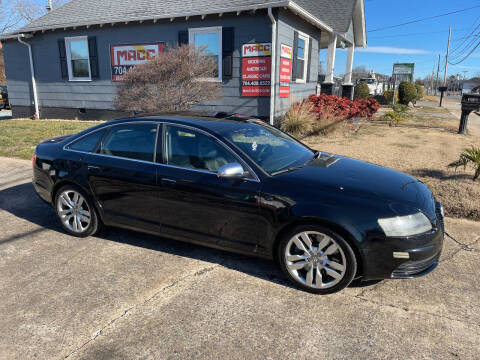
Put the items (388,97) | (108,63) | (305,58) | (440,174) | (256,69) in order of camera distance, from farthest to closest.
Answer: (388,97) < (305,58) < (108,63) < (256,69) < (440,174)

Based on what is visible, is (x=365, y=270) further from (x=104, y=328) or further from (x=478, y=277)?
(x=104, y=328)

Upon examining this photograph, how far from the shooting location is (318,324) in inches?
107

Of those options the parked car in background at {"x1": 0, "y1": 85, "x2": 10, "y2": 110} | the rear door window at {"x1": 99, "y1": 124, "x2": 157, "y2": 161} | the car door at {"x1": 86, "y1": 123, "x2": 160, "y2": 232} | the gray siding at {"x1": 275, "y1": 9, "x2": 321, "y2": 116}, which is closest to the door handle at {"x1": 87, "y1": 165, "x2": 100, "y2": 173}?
the car door at {"x1": 86, "y1": 123, "x2": 160, "y2": 232}

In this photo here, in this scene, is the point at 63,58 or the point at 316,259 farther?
the point at 63,58

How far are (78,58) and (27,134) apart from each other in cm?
430

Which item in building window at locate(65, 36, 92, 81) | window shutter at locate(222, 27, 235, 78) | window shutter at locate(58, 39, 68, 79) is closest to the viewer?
window shutter at locate(222, 27, 235, 78)

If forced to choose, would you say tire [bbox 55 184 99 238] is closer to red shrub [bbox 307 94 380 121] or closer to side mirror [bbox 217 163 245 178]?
side mirror [bbox 217 163 245 178]

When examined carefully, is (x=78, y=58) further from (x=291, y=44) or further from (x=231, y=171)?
(x=231, y=171)

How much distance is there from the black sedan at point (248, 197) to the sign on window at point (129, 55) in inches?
344

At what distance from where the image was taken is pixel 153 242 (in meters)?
4.15

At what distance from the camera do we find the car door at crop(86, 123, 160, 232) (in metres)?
3.71

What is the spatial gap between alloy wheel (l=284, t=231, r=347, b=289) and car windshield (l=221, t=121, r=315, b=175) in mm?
693

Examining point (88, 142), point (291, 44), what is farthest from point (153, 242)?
point (291, 44)

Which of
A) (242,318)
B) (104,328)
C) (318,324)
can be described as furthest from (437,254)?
(104,328)
